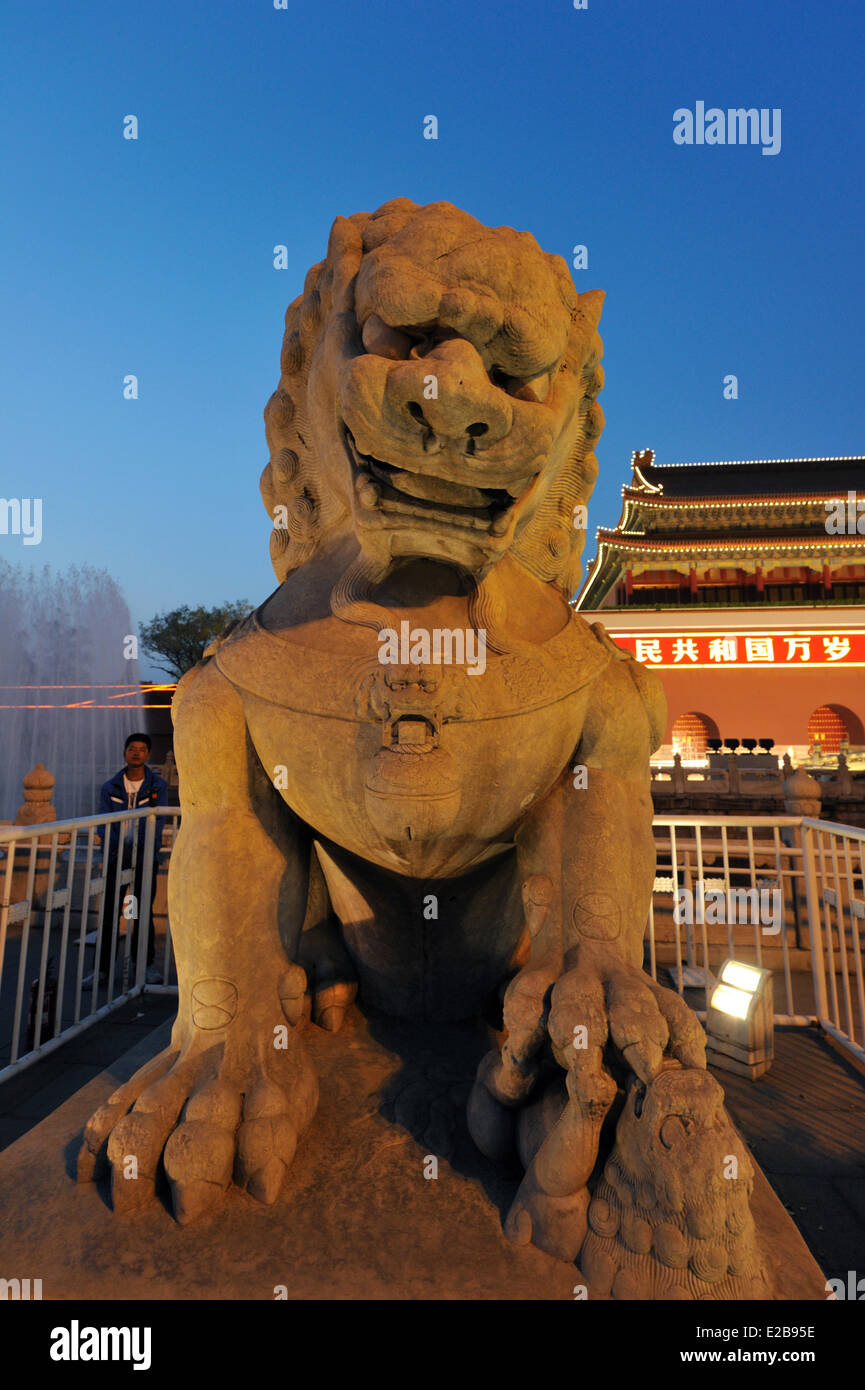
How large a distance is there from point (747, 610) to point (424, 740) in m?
18.3

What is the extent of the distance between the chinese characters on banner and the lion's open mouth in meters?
16.8

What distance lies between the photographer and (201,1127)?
1199 mm

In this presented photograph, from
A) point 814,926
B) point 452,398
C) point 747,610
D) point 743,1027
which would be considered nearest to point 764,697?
point 747,610

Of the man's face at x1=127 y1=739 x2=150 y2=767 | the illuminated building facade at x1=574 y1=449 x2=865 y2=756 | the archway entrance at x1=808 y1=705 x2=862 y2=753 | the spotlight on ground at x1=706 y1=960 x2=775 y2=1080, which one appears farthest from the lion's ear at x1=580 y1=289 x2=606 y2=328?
the archway entrance at x1=808 y1=705 x2=862 y2=753

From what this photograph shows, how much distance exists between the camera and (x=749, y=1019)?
248 centimetres

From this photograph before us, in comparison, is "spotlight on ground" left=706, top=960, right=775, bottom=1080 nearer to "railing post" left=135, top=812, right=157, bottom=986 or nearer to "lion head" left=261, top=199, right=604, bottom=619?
"lion head" left=261, top=199, right=604, bottom=619

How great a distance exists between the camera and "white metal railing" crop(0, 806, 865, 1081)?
2766 mm

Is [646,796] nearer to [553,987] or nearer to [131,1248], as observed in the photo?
[553,987]

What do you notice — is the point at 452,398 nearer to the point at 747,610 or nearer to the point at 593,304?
the point at 593,304

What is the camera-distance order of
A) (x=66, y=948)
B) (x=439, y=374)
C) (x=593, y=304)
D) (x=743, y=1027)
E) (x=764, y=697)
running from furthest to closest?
(x=764, y=697) < (x=66, y=948) < (x=743, y=1027) < (x=593, y=304) < (x=439, y=374)

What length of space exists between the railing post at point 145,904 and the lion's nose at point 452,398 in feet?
9.14

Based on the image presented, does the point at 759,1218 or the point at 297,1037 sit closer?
the point at 759,1218

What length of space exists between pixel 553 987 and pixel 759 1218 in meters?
0.53
